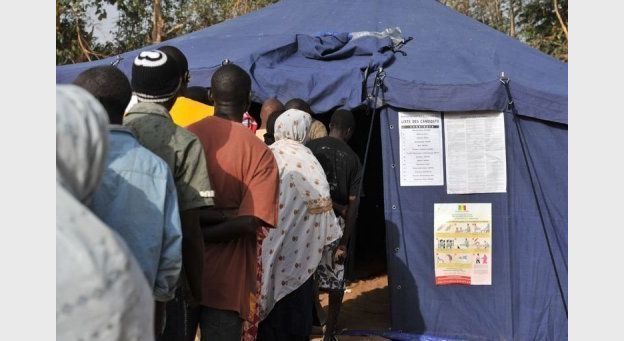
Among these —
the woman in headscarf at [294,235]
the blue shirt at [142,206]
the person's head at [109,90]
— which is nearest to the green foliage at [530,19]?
the woman in headscarf at [294,235]

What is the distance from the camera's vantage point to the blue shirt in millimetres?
2646

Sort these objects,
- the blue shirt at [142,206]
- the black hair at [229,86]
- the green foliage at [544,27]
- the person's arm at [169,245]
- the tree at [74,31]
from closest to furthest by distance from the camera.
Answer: the blue shirt at [142,206], the person's arm at [169,245], the black hair at [229,86], the tree at [74,31], the green foliage at [544,27]

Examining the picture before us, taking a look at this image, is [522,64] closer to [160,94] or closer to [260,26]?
[260,26]

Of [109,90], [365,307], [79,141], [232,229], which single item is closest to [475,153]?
[365,307]

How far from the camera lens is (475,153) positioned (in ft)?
24.0

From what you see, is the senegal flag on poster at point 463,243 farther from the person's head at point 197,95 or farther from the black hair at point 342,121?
the person's head at point 197,95

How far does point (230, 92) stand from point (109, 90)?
1.21 metres

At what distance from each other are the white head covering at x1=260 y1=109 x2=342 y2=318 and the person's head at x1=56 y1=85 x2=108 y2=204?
3.66 metres

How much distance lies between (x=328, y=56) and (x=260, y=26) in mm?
1539

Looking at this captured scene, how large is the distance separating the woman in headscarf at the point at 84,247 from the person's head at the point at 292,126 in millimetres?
3748

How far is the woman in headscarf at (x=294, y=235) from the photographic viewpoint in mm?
5598

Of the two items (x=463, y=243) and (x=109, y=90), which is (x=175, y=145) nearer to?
(x=109, y=90)

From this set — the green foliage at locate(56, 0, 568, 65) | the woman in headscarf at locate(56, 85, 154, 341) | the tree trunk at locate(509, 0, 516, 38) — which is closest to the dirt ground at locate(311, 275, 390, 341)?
the woman in headscarf at locate(56, 85, 154, 341)

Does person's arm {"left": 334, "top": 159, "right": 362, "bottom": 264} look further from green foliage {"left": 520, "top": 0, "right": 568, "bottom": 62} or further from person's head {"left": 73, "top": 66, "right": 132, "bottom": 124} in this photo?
green foliage {"left": 520, "top": 0, "right": 568, "bottom": 62}
